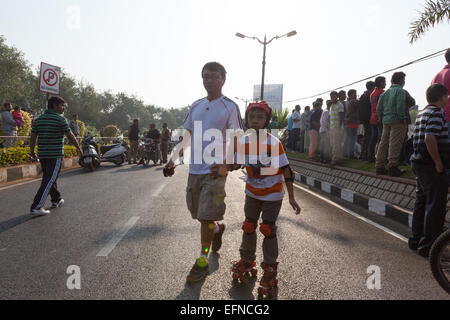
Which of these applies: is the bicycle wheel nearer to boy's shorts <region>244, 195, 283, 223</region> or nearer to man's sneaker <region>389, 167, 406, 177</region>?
boy's shorts <region>244, 195, 283, 223</region>

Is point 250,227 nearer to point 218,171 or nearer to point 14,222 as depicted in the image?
point 218,171

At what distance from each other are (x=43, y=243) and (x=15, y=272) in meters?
0.87

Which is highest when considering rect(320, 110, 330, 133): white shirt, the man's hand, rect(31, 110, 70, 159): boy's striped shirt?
rect(320, 110, 330, 133): white shirt

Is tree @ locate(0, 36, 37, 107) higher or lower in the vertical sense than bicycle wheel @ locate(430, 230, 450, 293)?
higher

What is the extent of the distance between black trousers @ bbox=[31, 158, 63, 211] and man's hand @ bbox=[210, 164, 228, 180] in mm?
3636

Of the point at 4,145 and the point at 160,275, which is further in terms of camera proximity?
the point at 4,145

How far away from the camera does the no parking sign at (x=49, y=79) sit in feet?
35.3

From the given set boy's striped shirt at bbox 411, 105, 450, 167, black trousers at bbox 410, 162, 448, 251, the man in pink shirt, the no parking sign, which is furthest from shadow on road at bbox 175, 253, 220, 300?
the no parking sign

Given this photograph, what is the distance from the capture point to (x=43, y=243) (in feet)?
12.5

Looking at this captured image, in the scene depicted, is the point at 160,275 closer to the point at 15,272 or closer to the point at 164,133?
the point at 15,272

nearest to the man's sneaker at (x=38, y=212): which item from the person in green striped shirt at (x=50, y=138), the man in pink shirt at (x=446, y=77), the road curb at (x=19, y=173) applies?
the person in green striped shirt at (x=50, y=138)

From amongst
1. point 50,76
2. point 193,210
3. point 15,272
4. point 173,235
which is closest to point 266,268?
point 193,210

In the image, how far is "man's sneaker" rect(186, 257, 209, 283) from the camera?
2.86 metres
